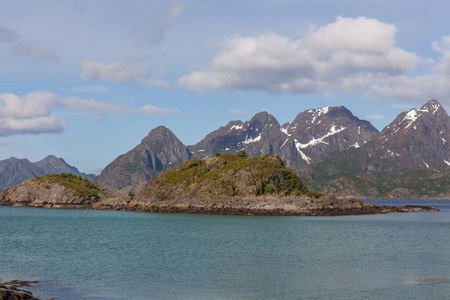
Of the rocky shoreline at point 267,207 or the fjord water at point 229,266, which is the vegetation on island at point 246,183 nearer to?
the rocky shoreline at point 267,207

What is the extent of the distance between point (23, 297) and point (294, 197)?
149 m

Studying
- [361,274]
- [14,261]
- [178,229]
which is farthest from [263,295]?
[178,229]

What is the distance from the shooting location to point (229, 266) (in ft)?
183

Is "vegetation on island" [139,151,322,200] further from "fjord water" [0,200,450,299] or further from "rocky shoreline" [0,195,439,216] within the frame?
"fjord water" [0,200,450,299]

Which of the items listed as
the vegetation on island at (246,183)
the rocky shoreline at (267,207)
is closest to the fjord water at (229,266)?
the rocky shoreline at (267,207)

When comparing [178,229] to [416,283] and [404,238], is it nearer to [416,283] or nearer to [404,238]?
[404,238]

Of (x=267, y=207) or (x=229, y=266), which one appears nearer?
(x=229, y=266)

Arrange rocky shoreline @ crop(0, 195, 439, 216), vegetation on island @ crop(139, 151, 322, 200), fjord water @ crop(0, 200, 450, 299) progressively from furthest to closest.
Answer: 1. vegetation on island @ crop(139, 151, 322, 200)
2. rocky shoreline @ crop(0, 195, 439, 216)
3. fjord water @ crop(0, 200, 450, 299)

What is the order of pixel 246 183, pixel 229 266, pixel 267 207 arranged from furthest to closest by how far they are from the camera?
pixel 246 183 < pixel 267 207 < pixel 229 266

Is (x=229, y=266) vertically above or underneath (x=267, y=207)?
underneath

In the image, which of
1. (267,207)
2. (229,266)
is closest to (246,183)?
(267,207)

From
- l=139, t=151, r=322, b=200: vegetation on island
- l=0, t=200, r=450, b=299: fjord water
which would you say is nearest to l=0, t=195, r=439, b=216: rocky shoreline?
l=139, t=151, r=322, b=200: vegetation on island

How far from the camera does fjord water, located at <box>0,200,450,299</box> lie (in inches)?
1652

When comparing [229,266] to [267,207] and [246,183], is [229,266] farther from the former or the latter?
[246,183]
